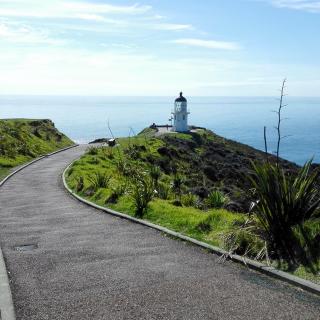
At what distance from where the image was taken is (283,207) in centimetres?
995

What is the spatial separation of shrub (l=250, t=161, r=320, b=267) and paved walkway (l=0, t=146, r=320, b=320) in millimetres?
1161

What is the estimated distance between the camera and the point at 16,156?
39188mm

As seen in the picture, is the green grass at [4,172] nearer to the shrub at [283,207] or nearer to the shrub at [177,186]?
the shrub at [177,186]

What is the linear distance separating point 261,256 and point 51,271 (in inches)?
153

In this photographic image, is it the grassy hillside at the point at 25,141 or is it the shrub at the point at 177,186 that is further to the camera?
the grassy hillside at the point at 25,141

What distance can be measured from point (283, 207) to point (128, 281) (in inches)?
138

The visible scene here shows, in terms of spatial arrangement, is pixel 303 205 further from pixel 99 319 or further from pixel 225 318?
pixel 99 319

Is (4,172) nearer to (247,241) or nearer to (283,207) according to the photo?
(247,241)

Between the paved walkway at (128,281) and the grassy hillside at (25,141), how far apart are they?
20.6 meters

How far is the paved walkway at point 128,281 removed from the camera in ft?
23.2

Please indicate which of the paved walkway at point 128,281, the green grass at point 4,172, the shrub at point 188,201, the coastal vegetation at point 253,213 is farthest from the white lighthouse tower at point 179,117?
the paved walkway at point 128,281

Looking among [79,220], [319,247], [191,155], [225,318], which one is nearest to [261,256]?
[319,247]

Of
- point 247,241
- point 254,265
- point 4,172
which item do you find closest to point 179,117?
point 4,172

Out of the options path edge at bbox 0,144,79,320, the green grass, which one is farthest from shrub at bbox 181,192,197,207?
the green grass
